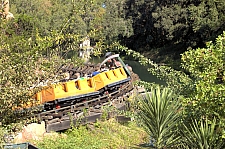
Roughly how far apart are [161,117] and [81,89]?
805 cm

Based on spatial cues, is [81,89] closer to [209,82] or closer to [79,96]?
[79,96]

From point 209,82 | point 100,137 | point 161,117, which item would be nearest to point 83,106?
point 100,137

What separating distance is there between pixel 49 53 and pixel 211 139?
8.85 feet

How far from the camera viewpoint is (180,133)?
470cm

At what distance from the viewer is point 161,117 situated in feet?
15.0

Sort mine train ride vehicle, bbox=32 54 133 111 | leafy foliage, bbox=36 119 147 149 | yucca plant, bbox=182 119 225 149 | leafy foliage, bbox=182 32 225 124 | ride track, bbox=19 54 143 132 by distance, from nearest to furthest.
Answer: yucca plant, bbox=182 119 225 149, leafy foliage, bbox=182 32 225 124, leafy foliage, bbox=36 119 147 149, ride track, bbox=19 54 143 132, mine train ride vehicle, bbox=32 54 133 111

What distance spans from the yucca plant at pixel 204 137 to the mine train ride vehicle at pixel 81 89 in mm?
6606

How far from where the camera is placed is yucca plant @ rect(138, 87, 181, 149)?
4.54 m

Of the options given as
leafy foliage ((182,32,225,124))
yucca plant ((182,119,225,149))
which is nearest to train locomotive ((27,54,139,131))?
leafy foliage ((182,32,225,124))

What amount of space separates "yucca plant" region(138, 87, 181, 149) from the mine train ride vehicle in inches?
241

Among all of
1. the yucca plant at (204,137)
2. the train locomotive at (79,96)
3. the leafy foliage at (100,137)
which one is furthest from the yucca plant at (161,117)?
the train locomotive at (79,96)

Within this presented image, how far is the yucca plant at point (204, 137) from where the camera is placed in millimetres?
4215

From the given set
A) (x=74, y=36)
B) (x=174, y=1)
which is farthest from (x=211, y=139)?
(x=174, y=1)

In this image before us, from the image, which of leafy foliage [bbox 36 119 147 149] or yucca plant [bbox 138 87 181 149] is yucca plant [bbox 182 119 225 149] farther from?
leafy foliage [bbox 36 119 147 149]
